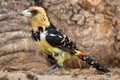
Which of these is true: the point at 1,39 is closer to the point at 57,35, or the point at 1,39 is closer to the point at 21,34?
the point at 21,34

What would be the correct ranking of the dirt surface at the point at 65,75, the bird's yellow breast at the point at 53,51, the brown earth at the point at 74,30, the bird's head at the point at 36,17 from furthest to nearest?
the brown earth at the point at 74,30, the bird's head at the point at 36,17, the bird's yellow breast at the point at 53,51, the dirt surface at the point at 65,75

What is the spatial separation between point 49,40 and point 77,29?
1785 millimetres

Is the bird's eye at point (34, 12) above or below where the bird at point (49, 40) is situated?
above

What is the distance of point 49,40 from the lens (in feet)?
25.2

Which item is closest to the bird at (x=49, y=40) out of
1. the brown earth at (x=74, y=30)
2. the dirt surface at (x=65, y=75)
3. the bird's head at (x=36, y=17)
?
the bird's head at (x=36, y=17)

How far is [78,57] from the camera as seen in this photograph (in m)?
8.11

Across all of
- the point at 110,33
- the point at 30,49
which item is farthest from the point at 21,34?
the point at 110,33

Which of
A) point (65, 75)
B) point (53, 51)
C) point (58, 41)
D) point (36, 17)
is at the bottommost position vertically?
point (65, 75)

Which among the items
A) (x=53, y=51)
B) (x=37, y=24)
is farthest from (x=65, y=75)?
(x=37, y=24)

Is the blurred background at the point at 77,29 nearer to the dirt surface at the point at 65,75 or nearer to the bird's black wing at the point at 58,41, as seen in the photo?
the dirt surface at the point at 65,75

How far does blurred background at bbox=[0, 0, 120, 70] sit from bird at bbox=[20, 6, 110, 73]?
3.29 feet

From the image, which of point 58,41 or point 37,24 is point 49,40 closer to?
point 58,41

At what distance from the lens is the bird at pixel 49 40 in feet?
25.3

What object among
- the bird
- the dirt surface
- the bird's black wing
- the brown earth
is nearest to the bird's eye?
the bird
